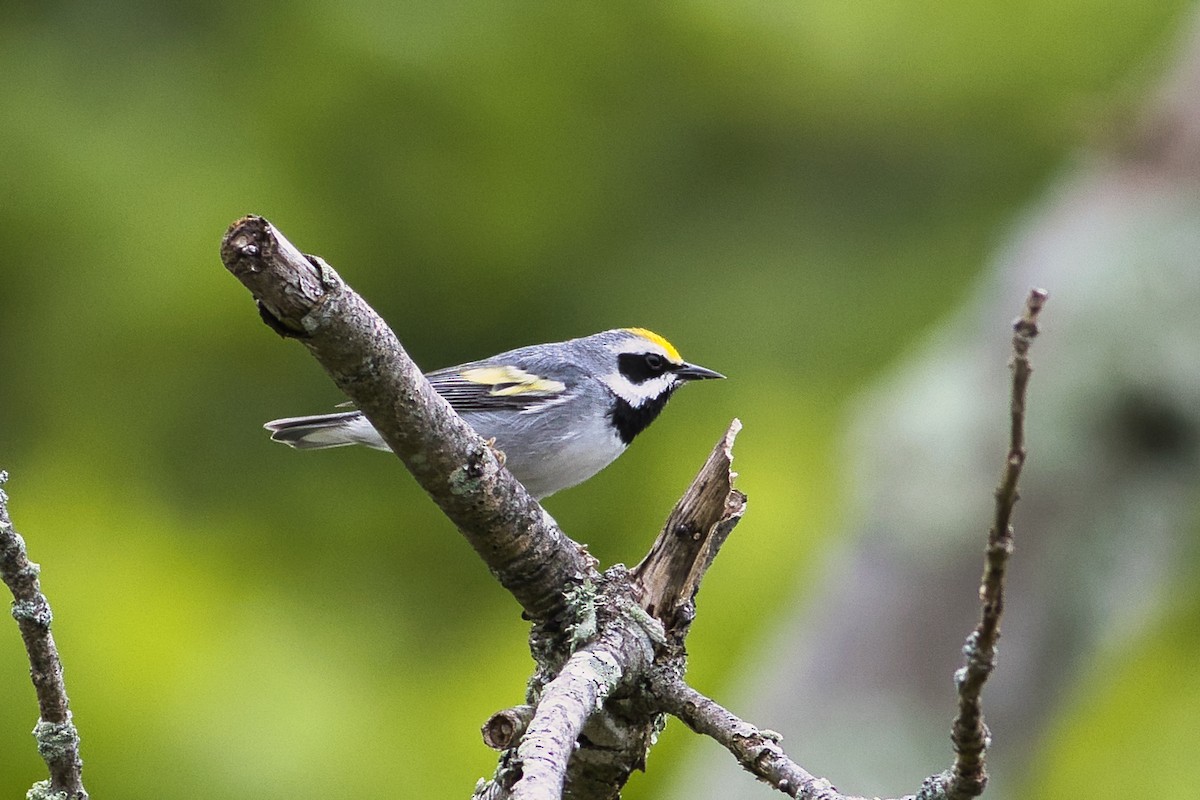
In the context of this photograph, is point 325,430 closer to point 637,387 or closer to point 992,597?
point 637,387

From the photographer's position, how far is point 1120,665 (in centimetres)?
559

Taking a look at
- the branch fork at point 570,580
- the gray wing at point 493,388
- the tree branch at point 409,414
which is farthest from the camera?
the gray wing at point 493,388

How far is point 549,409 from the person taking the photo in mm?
4191

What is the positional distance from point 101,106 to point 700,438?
277 cm

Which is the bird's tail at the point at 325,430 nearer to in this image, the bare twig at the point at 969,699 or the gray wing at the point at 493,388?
the gray wing at the point at 493,388

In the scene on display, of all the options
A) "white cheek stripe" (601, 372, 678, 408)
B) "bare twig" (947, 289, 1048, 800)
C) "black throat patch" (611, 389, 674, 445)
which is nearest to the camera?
"bare twig" (947, 289, 1048, 800)

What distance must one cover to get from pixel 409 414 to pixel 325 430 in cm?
203

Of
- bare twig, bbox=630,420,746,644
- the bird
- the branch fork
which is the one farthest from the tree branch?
the bird

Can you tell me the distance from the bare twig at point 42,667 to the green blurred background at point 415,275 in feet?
7.48

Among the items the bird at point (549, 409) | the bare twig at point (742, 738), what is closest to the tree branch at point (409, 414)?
the bare twig at point (742, 738)

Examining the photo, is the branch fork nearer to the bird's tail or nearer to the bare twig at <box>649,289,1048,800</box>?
the bare twig at <box>649,289,1048,800</box>

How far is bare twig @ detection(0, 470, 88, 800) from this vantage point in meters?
1.84

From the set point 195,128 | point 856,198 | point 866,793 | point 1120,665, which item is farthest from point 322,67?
point 1120,665

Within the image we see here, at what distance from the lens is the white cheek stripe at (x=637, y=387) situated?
14.5ft
